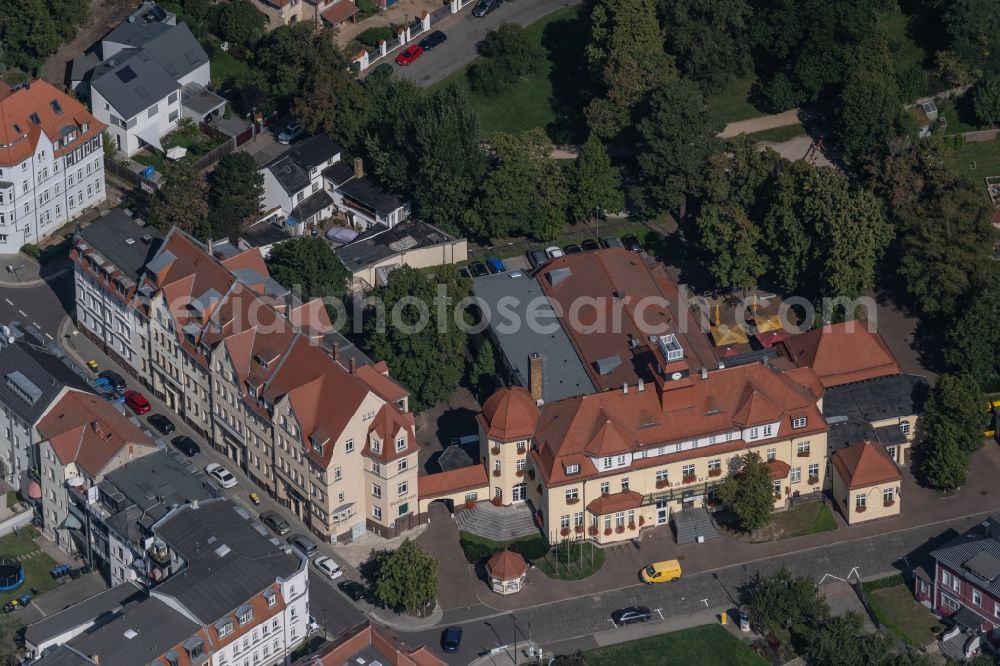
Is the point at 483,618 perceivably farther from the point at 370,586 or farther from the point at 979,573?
the point at 979,573

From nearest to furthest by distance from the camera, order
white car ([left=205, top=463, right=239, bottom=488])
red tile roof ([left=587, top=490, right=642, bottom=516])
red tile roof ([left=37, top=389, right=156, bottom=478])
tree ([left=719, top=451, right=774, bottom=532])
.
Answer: red tile roof ([left=37, top=389, right=156, bottom=478])
red tile roof ([left=587, top=490, right=642, bottom=516])
tree ([left=719, top=451, right=774, bottom=532])
white car ([left=205, top=463, right=239, bottom=488])

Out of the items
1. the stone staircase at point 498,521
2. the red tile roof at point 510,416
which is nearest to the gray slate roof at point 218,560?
the stone staircase at point 498,521

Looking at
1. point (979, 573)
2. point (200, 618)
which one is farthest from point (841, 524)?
point (200, 618)

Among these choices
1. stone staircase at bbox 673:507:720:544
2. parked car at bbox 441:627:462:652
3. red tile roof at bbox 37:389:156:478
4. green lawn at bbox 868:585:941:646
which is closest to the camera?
parked car at bbox 441:627:462:652

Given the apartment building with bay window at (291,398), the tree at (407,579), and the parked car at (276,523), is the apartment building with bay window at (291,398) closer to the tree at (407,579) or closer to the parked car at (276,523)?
the parked car at (276,523)

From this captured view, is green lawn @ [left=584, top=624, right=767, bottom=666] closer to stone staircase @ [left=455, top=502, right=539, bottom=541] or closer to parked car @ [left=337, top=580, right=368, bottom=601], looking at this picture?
stone staircase @ [left=455, top=502, right=539, bottom=541]

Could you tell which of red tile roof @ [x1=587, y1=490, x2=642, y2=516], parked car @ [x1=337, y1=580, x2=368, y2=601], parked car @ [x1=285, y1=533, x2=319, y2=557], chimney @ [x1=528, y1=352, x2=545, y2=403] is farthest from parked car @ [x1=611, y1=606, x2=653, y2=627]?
parked car @ [x1=285, y1=533, x2=319, y2=557]

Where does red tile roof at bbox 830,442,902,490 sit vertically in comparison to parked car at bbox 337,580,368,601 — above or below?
above
